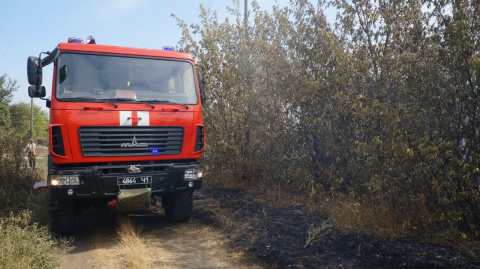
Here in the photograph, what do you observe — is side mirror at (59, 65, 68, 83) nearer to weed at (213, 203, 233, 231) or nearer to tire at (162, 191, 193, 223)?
tire at (162, 191, 193, 223)

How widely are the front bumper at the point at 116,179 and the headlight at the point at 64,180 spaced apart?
0.03m

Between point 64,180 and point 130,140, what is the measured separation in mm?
1081

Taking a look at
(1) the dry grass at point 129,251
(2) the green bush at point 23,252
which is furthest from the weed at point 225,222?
(2) the green bush at point 23,252

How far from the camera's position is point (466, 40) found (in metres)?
5.17

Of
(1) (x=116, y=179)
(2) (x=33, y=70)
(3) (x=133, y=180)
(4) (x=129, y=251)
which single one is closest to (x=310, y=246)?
(4) (x=129, y=251)

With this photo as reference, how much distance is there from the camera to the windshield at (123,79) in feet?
19.2

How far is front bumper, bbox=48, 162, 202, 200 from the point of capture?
5.58 m

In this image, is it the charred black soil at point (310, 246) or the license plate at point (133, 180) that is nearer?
the charred black soil at point (310, 246)

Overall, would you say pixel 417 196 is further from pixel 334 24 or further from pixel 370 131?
pixel 334 24

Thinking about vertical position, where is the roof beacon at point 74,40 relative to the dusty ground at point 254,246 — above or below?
above

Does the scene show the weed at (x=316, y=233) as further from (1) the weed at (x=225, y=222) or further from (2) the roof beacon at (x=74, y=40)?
(2) the roof beacon at (x=74, y=40)

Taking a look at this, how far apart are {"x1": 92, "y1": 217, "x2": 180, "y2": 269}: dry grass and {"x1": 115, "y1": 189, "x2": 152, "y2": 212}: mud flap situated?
20.1 inches

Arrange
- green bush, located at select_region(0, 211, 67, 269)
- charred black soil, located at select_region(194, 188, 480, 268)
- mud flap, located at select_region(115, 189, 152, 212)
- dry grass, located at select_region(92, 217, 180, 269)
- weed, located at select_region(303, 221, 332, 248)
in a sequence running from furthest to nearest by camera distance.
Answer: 1. mud flap, located at select_region(115, 189, 152, 212)
2. weed, located at select_region(303, 221, 332, 248)
3. dry grass, located at select_region(92, 217, 180, 269)
4. charred black soil, located at select_region(194, 188, 480, 268)
5. green bush, located at select_region(0, 211, 67, 269)

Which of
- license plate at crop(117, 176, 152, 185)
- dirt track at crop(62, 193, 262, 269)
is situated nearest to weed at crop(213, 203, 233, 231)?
dirt track at crop(62, 193, 262, 269)
